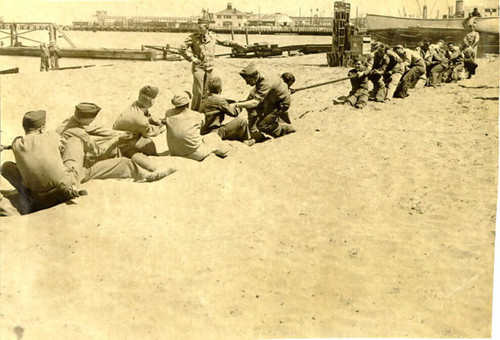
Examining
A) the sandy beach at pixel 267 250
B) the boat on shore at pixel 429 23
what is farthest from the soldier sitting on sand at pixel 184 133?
the boat on shore at pixel 429 23

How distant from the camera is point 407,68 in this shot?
10.2 meters

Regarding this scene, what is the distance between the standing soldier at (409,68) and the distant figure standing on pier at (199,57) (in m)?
3.31

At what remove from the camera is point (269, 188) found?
234 inches

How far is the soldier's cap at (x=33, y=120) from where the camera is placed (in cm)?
518

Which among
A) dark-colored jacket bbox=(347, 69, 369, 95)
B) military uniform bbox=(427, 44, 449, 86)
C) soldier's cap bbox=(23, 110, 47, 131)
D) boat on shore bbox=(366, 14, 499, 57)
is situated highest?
boat on shore bbox=(366, 14, 499, 57)

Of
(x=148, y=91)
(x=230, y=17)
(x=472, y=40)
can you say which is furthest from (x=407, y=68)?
(x=148, y=91)

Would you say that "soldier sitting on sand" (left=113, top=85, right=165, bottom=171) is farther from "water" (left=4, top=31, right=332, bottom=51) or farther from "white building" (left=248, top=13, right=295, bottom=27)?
"white building" (left=248, top=13, right=295, bottom=27)

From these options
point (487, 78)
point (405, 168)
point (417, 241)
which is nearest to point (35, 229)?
point (417, 241)

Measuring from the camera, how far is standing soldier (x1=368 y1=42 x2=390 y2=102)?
370 inches

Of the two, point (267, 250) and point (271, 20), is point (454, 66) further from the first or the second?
point (267, 250)

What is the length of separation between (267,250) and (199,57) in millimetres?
3952

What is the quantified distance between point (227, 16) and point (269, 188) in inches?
106

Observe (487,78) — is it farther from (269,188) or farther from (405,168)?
(269,188)

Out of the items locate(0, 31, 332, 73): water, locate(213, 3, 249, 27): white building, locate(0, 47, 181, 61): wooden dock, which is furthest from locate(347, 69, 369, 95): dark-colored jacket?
locate(0, 47, 181, 61): wooden dock
